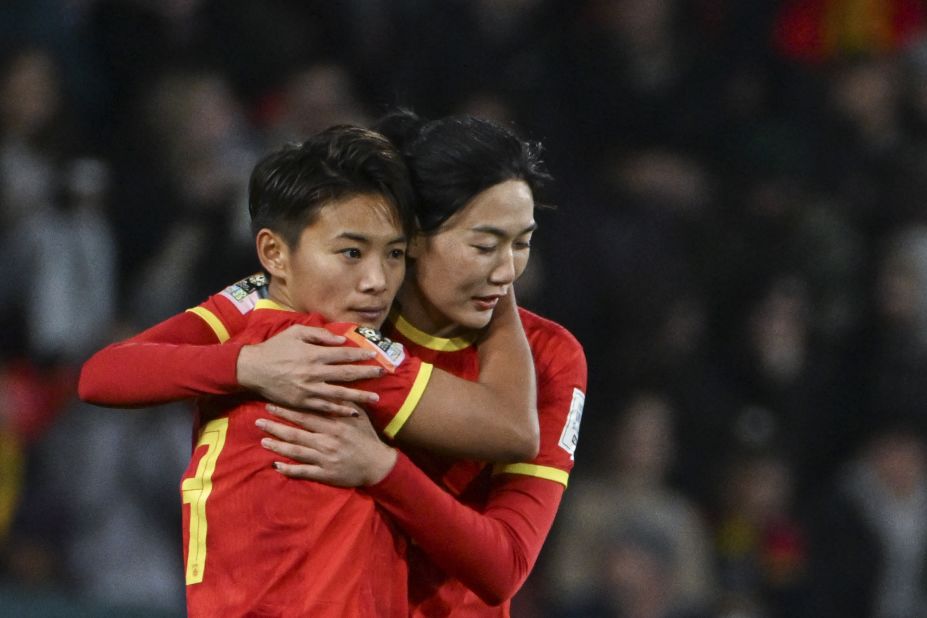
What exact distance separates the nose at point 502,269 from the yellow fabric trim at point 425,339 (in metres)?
0.14

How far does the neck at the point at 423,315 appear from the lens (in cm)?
235

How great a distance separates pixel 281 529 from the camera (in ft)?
6.72

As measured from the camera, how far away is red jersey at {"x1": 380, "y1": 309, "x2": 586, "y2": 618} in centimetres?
224

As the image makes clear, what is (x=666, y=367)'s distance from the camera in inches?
200

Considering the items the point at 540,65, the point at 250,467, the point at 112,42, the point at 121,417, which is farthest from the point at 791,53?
the point at 250,467

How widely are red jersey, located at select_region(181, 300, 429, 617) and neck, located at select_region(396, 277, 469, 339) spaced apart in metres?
0.21

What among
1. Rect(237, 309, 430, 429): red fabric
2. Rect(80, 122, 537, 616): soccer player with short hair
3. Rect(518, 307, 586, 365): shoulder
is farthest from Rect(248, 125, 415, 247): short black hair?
Rect(518, 307, 586, 365): shoulder

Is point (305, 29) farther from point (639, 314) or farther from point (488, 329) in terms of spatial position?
point (488, 329)

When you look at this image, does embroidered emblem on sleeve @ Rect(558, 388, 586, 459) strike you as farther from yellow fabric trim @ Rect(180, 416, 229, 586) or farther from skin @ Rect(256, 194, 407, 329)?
yellow fabric trim @ Rect(180, 416, 229, 586)

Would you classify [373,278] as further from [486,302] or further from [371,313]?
[486,302]

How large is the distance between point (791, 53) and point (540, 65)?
46.9 inches

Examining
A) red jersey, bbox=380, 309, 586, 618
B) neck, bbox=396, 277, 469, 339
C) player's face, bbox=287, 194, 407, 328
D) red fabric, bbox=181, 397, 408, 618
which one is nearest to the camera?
red fabric, bbox=181, 397, 408, 618

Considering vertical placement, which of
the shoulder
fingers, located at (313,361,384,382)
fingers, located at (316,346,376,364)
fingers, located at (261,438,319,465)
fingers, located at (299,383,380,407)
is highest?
the shoulder

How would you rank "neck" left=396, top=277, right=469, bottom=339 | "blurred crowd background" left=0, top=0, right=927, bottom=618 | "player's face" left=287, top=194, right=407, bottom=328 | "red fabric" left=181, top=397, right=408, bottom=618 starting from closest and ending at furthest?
"red fabric" left=181, top=397, right=408, bottom=618 < "player's face" left=287, top=194, right=407, bottom=328 < "neck" left=396, top=277, right=469, bottom=339 < "blurred crowd background" left=0, top=0, right=927, bottom=618
